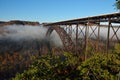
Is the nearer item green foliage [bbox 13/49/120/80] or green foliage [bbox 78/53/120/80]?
green foliage [bbox 78/53/120/80]

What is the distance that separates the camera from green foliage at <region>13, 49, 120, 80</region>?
17000 millimetres

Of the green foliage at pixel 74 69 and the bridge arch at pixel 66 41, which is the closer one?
the green foliage at pixel 74 69

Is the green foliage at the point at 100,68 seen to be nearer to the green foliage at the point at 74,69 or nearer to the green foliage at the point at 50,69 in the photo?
the green foliage at the point at 74,69

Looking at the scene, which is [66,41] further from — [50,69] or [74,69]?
[50,69]

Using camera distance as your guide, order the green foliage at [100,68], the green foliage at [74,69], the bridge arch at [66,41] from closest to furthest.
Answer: the green foliage at [100,68]
the green foliage at [74,69]
the bridge arch at [66,41]

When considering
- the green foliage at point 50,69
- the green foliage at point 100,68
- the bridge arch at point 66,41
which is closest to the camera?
the green foliage at point 100,68

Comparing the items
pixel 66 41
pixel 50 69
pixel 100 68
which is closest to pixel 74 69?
pixel 50 69

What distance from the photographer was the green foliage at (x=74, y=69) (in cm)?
1700

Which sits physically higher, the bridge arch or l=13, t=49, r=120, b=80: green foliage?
l=13, t=49, r=120, b=80: green foliage

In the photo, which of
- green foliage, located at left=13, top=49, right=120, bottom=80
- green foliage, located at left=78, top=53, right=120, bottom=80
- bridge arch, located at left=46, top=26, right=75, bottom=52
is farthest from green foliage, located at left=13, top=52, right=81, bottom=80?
bridge arch, located at left=46, top=26, right=75, bottom=52

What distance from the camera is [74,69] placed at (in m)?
19.0

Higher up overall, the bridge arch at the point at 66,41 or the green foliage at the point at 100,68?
the green foliage at the point at 100,68

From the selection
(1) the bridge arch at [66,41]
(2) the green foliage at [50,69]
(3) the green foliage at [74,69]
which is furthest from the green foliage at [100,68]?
(1) the bridge arch at [66,41]

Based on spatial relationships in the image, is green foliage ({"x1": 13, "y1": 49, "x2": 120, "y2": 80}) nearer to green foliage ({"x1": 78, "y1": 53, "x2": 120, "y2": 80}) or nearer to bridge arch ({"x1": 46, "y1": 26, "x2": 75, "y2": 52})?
green foliage ({"x1": 78, "y1": 53, "x2": 120, "y2": 80})
